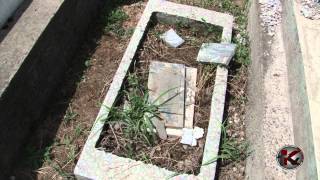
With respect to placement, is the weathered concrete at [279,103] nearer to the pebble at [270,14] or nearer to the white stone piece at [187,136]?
the pebble at [270,14]

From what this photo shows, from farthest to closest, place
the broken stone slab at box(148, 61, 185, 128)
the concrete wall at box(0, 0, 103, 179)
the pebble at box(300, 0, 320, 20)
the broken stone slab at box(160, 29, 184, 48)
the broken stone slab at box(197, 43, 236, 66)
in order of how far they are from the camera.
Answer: the broken stone slab at box(160, 29, 184, 48) < the broken stone slab at box(197, 43, 236, 66) < the broken stone slab at box(148, 61, 185, 128) < the pebble at box(300, 0, 320, 20) < the concrete wall at box(0, 0, 103, 179)

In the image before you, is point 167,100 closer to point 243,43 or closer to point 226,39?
point 226,39

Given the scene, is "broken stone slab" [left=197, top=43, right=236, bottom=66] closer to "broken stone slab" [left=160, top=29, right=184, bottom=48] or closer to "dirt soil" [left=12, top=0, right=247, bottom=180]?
"dirt soil" [left=12, top=0, right=247, bottom=180]

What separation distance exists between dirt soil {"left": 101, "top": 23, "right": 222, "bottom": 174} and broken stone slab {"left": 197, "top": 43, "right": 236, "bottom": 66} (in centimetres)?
6

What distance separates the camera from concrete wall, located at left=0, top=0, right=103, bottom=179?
9.29 ft

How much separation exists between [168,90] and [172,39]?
25.3 inches

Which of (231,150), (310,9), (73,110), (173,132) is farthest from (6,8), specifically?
(310,9)

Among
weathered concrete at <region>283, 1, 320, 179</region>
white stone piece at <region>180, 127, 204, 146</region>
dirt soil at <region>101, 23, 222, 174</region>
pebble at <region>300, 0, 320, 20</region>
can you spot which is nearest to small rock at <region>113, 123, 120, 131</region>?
dirt soil at <region>101, 23, 222, 174</region>

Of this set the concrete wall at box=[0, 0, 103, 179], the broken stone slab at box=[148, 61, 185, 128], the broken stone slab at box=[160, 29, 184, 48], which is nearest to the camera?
the concrete wall at box=[0, 0, 103, 179]

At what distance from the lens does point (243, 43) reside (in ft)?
12.4

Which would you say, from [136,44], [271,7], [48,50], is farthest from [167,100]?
[271,7]

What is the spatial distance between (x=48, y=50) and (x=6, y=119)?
638 mm

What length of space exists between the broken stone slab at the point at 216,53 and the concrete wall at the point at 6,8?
4.57 ft

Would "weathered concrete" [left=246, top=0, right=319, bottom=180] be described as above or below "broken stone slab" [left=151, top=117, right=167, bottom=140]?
above
